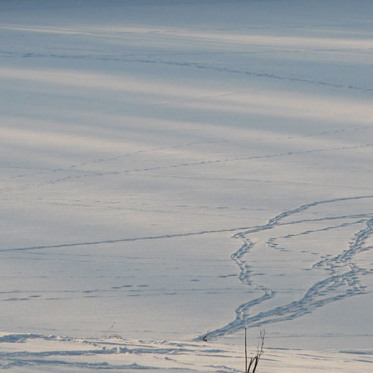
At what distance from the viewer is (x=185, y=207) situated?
5.28m

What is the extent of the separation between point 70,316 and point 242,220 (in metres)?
1.57

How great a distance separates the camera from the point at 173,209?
524 cm

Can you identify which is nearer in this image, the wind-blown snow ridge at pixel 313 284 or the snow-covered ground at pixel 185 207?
the snow-covered ground at pixel 185 207

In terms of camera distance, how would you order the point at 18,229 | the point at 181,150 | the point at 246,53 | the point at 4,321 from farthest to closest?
1. the point at 246,53
2. the point at 181,150
3. the point at 18,229
4. the point at 4,321

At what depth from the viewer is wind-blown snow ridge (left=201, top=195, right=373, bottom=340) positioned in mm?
3703

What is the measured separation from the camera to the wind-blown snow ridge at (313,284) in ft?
12.1

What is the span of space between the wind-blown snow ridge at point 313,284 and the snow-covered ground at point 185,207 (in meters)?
0.01

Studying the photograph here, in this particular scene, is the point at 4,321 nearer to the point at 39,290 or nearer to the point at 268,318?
the point at 39,290

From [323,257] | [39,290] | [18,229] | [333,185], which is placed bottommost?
[39,290]

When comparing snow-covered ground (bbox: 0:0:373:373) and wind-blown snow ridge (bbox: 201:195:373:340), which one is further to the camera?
wind-blown snow ridge (bbox: 201:195:373:340)

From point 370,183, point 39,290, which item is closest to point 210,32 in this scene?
point 370,183

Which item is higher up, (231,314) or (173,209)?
(173,209)

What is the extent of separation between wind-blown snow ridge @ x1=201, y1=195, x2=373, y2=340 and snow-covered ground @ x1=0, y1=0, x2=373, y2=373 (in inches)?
0.4

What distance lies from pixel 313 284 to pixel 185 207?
4.36ft
